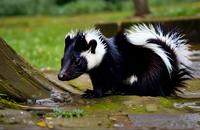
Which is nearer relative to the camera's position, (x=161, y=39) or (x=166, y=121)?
(x=166, y=121)

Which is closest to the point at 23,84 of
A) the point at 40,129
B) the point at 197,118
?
the point at 40,129

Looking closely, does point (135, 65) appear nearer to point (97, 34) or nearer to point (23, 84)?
point (97, 34)

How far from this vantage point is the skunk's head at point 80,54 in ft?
19.7

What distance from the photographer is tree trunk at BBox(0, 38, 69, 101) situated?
5.70 metres

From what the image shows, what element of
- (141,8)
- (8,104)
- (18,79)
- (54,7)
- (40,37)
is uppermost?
(54,7)

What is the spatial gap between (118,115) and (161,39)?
165 cm

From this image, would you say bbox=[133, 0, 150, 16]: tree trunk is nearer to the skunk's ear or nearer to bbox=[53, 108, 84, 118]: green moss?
the skunk's ear

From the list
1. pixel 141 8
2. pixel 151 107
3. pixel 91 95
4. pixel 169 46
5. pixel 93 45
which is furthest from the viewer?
pixel 141 8

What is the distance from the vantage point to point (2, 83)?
562 centimetres

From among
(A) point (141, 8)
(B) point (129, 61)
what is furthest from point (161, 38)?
(A) point (141, 8)

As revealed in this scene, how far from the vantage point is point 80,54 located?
604 cm

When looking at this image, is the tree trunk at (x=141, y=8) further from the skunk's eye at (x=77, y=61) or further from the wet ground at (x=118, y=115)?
the skunk's eye at (x=77, y=61)

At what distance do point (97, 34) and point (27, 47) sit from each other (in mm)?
7741

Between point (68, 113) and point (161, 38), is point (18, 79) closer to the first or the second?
point (68, 113)
